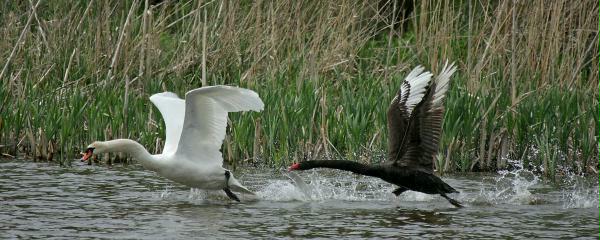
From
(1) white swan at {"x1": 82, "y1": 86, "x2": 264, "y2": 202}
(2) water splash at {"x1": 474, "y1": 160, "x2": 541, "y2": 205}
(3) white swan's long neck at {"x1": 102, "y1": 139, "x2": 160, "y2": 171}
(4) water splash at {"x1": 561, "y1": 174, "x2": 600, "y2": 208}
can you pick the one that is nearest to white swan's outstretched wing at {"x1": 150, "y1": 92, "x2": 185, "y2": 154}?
(1) white swan at {"x1": 82, "y1": 86, "x2": 264, "y2": 202}

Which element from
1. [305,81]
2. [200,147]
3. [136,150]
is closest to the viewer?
[136,150]

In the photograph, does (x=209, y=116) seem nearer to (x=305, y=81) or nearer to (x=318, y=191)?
(x=318, y=191)

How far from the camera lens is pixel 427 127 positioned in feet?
29.5

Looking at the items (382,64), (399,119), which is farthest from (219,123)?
(382,64)

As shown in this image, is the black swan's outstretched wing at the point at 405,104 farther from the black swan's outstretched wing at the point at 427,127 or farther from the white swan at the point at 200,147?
the white swan at the point at 200,147

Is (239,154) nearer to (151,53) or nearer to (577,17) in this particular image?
(151,53)

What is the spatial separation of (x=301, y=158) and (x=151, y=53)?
9.27 feet

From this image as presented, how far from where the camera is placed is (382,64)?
44.2 ft

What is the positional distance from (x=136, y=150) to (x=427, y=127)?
2.33 meters

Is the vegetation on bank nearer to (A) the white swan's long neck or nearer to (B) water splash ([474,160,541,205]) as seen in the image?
(B) water splash ([474,160,541,205])

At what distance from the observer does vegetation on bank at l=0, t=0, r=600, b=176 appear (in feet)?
35.1

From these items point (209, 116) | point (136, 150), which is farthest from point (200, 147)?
point (136, 150)

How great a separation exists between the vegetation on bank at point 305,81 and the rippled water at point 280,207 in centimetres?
34

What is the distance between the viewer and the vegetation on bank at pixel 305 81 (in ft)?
35.1
